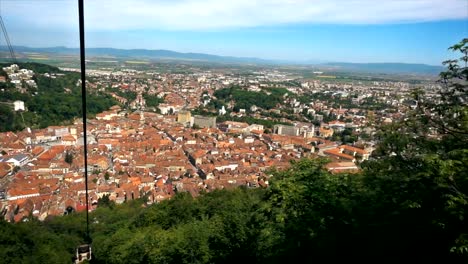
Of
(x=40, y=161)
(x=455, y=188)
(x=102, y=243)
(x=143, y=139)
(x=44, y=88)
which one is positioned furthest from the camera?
(x=44, y=88)

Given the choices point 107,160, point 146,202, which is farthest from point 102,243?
point 107,160

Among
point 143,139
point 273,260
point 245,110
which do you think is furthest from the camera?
point 245,110

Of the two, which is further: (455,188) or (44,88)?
(44,88)

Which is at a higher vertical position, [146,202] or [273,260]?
[273,260]

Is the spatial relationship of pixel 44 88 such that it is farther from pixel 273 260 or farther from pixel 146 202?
pixel 273 260

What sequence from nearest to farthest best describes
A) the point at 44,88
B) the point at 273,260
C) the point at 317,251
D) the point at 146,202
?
the point at 317,251 → the point at 273,260 → the point at 146,202 → the point at 44,88

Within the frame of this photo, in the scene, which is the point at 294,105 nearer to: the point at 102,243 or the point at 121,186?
the point at 121,186

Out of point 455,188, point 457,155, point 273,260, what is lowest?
point 273,260

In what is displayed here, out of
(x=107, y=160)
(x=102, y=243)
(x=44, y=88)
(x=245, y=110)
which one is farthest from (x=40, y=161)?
(x=245, y=110)

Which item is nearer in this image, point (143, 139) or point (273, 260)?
point (273, 260)
